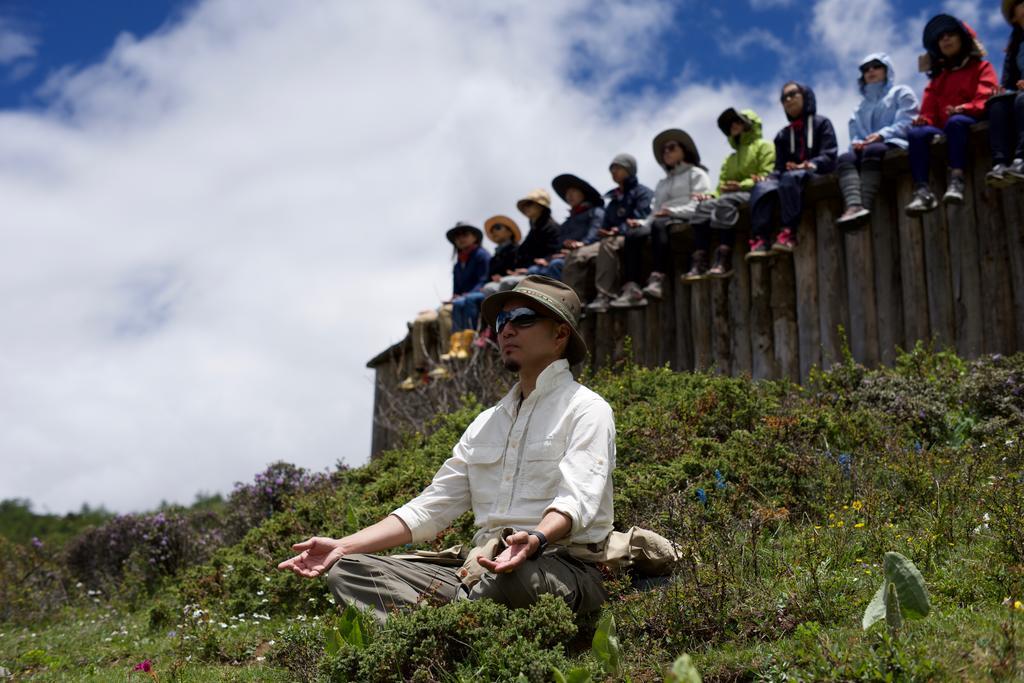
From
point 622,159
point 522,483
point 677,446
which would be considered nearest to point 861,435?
point 677,446

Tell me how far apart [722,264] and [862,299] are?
1245 mm

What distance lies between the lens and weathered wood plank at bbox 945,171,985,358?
24.8ft

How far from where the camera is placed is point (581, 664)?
3.86 m

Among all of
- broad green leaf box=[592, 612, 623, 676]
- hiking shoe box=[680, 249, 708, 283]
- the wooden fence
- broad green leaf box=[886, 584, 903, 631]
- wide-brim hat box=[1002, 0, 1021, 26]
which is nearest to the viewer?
broad green leaf box=[886, 584, 903, 631]

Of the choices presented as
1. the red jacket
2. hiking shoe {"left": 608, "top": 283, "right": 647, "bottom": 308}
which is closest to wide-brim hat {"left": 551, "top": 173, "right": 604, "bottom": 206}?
hiking shoe {"left": 608, "top": 283, "right": 647, "bottom": 308}

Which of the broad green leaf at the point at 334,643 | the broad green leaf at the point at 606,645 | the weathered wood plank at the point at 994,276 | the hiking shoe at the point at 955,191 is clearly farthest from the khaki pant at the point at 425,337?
Answer: the broad green leaf at the point at 606,645

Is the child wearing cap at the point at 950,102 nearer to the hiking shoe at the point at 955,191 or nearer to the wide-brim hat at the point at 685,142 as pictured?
the hiking shoe at the point at 955,191

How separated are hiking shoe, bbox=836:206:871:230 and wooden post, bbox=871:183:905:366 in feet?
0.83

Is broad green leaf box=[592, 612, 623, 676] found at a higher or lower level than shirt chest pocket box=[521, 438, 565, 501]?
lower

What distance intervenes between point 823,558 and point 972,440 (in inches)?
85.4

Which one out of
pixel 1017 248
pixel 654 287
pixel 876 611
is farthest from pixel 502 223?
pixel 876 611

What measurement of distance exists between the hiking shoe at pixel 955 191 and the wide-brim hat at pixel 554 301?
395cm

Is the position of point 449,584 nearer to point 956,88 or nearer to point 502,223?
point 956,88

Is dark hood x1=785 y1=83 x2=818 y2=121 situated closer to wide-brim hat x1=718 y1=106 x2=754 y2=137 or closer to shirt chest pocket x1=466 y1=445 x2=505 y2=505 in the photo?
wide-brim hat x1=718 y1=106 x2=754 y2=137
